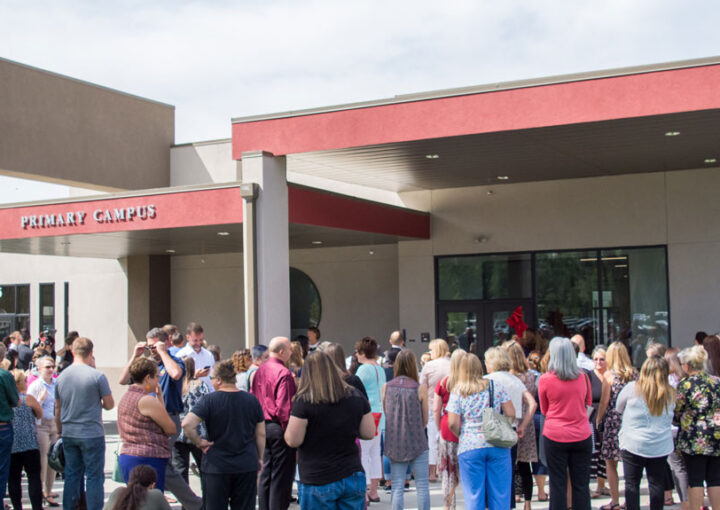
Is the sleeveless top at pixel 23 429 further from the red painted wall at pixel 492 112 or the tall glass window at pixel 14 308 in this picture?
the tall glass window at pixel 14 308

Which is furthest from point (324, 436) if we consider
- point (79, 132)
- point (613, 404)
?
point (79, 132)

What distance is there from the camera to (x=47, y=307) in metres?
24.7

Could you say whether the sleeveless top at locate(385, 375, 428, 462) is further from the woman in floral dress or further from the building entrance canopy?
the building entrance canopy

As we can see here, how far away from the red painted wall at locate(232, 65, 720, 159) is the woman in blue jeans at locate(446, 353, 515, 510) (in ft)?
19.9

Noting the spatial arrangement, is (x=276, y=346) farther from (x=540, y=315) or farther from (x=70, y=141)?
(x=70, y=141)

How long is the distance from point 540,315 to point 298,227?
6.09 metres

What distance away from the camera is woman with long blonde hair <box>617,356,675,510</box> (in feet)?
24.5

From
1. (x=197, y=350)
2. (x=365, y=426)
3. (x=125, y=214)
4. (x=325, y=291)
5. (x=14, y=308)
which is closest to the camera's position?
(x=365, y=426)

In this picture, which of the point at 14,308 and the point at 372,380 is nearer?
the point at 372,380

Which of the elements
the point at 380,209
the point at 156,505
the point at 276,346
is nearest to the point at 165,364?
the point at 276,346

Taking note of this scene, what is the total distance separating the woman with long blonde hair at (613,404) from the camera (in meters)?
8.59

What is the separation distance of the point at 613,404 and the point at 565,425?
154cm

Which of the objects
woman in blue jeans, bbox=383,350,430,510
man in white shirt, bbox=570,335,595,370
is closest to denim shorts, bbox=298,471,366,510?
woman in blue jeans, bbox=383,350,430,510

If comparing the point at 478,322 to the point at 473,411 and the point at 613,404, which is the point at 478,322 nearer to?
the point at 613,404
